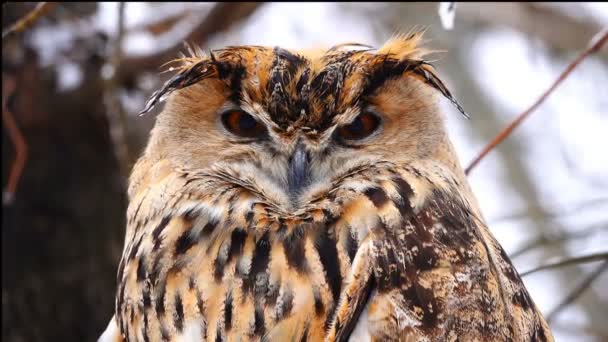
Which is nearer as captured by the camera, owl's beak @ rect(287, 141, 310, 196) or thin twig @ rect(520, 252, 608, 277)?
owl's beak @ rect(287, 141, 310, 196)

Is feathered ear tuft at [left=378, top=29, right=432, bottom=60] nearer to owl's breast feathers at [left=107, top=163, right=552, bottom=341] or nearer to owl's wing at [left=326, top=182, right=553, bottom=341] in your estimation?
Answer: owl's breast feathers at [left=107, top=163, right=552, bottom=341]

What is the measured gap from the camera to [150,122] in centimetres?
378

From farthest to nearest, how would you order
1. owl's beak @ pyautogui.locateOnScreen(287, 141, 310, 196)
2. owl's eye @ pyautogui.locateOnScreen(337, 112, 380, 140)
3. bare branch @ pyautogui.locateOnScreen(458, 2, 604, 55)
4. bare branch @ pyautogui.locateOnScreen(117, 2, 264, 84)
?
bare branch @ pyautogui.locateOnScreen(458, 2, 604, 55) < bare branch @ pyautogui.locateOnScreen(117, 2, 264, 84) < owl's eye @ pyautogui.locateOnScreen(337, 112, 380, 140) < owl's beak @ pyautogui.locateOnScreen(287, 141, 310, 196)

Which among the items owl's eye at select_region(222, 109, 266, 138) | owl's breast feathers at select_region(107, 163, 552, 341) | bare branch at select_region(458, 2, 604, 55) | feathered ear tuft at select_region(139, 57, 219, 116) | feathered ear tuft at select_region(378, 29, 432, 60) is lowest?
owl's breast feathers at select_region(107, 163, 552, 341)

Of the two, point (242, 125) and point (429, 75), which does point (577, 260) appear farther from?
point (242, 125)

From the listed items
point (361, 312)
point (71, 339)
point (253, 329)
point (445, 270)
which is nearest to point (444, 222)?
point (445, 270)

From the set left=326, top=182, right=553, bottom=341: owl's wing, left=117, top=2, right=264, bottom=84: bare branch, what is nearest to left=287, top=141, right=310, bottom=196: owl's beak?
left=326, top=182, right=553, bottom=341: owl's wing

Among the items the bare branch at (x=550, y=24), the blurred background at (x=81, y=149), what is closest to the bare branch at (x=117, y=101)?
the blurred background at (x=81, y=149)

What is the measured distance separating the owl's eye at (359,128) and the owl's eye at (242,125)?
20 cm

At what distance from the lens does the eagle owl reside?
202cm

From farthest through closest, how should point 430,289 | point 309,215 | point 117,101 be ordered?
point 117,101 < point 309,215 < point 430,289

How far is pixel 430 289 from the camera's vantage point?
2002 millimetres

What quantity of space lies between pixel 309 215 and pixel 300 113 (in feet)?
0.90

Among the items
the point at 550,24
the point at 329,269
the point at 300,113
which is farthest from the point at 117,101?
the point at 550,24
